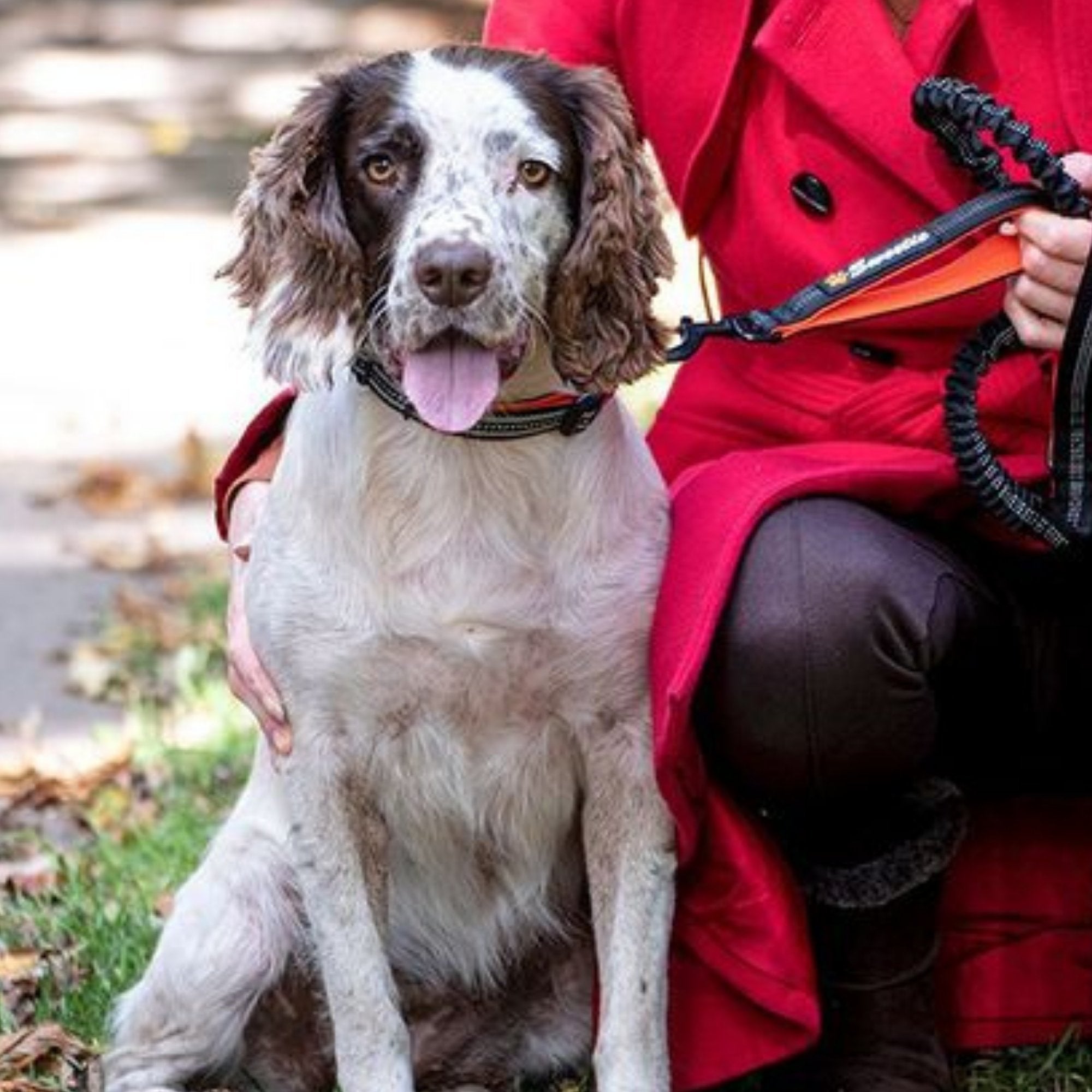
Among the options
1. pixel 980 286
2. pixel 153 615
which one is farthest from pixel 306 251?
pixel 153 615

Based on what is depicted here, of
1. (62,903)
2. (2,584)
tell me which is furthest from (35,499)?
(62,903)

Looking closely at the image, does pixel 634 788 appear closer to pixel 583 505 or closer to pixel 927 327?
pixel 583 505

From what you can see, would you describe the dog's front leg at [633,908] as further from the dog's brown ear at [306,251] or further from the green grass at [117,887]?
the green grass at [117,887]

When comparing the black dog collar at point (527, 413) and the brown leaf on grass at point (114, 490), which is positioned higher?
the black dog collar at point (527, 413)

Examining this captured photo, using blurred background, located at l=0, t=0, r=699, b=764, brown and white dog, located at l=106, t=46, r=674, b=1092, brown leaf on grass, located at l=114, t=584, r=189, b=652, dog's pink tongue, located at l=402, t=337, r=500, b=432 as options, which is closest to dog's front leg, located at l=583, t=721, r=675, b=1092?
brown and white dog, located at l=106, t=46, r=674, b=1092

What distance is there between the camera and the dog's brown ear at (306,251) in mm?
3375

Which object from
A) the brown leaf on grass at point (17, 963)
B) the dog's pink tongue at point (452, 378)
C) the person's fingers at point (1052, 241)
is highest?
the person's fingers at point (1052, 241)

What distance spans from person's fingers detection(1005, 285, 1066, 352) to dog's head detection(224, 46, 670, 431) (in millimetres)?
413

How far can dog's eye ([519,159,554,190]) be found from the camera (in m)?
3.36

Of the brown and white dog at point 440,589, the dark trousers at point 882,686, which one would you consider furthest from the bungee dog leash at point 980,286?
the brown and white dog at point 440,589

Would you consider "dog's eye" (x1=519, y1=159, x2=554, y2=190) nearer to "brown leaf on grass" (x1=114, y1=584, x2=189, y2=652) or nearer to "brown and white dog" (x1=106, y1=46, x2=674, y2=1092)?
"brown and white dog" (x1=106, y1=46, x2=674, y2=1092)

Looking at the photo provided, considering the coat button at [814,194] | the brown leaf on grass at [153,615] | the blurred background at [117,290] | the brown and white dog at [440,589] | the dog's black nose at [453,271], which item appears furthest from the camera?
the blurred background at [117,290]

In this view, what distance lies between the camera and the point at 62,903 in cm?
448

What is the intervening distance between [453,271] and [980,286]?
67 centimetres
